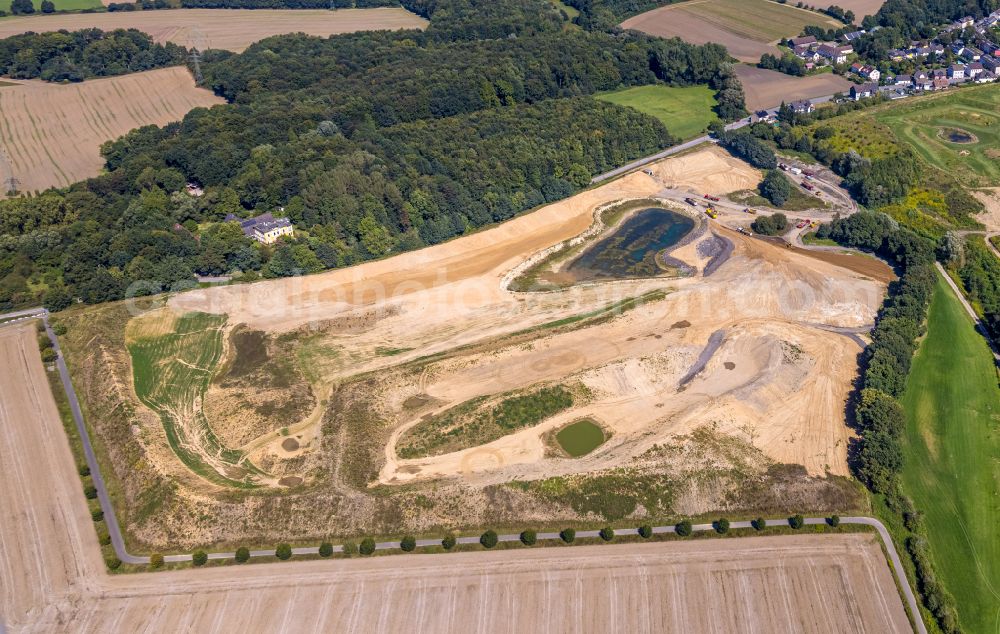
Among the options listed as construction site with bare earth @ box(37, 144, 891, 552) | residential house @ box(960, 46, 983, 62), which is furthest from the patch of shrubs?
residential house @ box(960, 46, 983, 62)

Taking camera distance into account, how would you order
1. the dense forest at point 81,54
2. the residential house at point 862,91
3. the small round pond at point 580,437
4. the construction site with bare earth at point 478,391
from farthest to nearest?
the dense forest at point 81,54
the residential house at point 862,91
the small round pond at point 580,437
the construction site with bare earth at point 478,391

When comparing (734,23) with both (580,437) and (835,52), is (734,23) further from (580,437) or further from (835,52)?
(580,437)

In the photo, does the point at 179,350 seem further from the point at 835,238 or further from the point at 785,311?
the point at 835,238

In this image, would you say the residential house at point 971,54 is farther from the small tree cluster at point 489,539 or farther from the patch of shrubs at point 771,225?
the small tree cluster at point 489,539

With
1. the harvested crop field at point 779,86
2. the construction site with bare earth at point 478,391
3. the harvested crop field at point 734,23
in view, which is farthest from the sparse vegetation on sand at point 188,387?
the harvested crop field at point 734,23

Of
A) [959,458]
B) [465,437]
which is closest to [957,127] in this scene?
[959,458]

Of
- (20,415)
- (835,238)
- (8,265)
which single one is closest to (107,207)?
(8,265)
